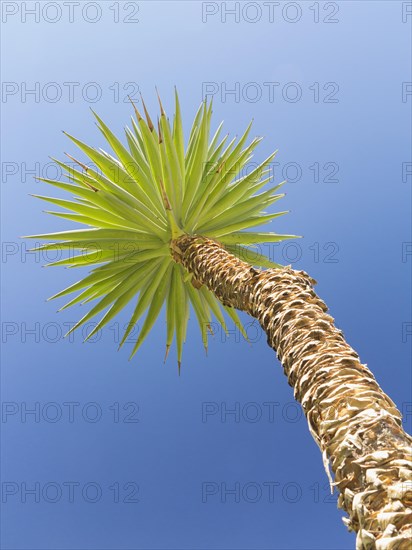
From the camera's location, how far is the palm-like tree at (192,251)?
218 centimetres

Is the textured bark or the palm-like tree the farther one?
the palm-like tree

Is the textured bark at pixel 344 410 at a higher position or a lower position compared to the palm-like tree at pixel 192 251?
lower

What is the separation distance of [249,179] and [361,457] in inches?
171

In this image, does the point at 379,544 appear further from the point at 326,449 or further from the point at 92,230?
the point at 92,230

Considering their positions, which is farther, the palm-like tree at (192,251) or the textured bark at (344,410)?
the palm-like tree at (192,251)

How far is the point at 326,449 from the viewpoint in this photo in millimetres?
1674

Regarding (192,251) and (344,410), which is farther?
(192,251)

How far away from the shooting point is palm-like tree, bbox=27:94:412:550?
218 centimetres

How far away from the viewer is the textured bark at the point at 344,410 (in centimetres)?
137

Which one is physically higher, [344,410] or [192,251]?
[192,251]

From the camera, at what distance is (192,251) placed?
181 inches

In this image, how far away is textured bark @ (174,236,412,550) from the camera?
1370mm

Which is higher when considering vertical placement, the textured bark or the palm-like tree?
the palm-like tree

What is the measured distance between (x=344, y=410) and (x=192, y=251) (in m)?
2.94
